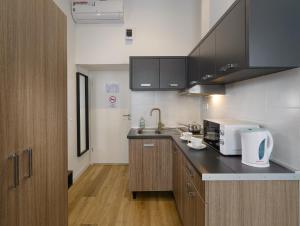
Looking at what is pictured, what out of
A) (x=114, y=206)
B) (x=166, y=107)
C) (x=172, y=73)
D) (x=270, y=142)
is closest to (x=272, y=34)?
(x=270, y=142)

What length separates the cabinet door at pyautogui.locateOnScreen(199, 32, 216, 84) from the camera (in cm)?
202

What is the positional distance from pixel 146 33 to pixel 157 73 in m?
0.94

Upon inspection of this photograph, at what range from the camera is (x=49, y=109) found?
1445mm

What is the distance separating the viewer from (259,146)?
149cm

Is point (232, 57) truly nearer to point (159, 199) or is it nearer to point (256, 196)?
point (256, 196)

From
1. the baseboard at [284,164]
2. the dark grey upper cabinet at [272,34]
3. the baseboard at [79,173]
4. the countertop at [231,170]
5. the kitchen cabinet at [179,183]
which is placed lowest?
the baseboard at [79,173]

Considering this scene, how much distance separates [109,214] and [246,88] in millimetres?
2157

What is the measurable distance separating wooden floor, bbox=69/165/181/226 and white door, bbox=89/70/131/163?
0.89 m

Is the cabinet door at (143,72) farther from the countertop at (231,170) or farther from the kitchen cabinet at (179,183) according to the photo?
the countertop at (231,170)

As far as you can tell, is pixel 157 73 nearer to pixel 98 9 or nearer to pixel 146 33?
pixel 146 33

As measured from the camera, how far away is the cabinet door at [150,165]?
2945 millimetres

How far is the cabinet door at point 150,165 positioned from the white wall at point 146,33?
1694mm

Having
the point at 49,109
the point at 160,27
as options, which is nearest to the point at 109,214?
the point at 49,109

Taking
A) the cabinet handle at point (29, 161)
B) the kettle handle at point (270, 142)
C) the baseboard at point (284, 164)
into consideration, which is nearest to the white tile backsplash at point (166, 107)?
the baseboard at point (284, 164)
